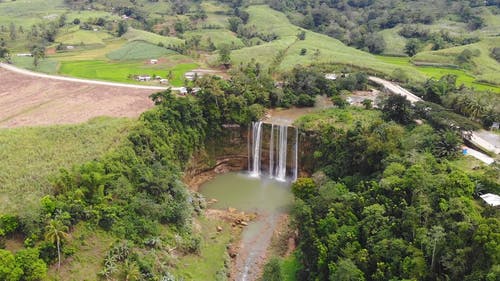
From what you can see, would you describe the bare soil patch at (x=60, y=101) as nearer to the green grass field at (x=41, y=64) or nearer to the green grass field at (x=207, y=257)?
the green grass field at (x=41, y=64)

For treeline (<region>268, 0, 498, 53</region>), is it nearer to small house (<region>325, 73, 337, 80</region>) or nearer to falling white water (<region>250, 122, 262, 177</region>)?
small house (<region>325, 73, 337, 80</region>)

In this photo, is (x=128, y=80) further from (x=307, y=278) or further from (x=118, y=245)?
(x=307, y=278)

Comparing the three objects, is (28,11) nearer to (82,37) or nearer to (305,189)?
(82,37)

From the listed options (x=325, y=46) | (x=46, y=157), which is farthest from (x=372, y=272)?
(x=325, y=46)

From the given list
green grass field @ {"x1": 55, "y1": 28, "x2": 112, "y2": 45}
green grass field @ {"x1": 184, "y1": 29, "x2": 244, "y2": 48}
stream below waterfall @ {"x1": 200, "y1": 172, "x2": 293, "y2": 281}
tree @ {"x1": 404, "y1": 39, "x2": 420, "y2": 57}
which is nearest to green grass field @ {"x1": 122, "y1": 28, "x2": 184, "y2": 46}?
green grass field @ {"x1": 184, "y1": 29, "x2": 244, "y2": 48}

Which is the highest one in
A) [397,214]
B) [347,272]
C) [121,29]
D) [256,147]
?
[121,29]

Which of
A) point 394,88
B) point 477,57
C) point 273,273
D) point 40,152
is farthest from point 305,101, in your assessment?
point 477,57

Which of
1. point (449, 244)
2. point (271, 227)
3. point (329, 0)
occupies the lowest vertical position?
point (271, 227)
